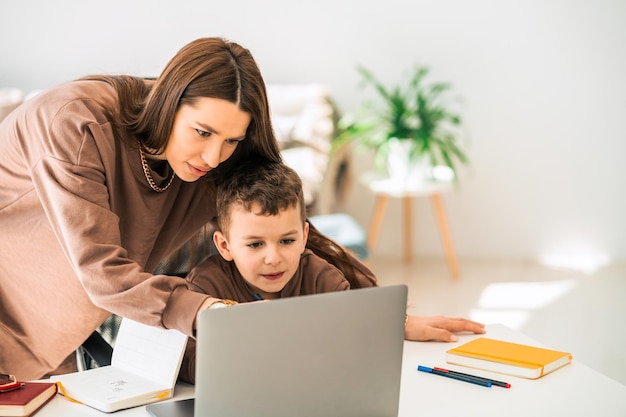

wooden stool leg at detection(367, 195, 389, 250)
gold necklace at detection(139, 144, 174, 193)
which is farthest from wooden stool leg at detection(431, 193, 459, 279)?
gold necklace at detection(139, 144, 174, 193)

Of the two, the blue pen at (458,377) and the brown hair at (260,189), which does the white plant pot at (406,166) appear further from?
the blue pen at (458,377)

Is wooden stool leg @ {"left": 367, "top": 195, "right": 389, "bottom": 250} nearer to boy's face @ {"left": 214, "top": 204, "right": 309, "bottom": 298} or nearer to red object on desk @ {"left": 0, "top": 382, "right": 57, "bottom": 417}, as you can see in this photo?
boy's face @ {"left": 214, "top": 204, "right": 309, "bottom": 298}

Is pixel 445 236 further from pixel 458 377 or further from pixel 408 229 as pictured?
pixel 458 377

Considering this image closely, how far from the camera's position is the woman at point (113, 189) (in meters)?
1.25

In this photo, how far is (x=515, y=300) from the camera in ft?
12.3

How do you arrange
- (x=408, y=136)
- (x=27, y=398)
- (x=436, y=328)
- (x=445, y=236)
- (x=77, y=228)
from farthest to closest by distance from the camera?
(x=445, y=236) → (x=408, y=136) → (x=436, y=328) → (x=77, y=228) → (x=27, y=398)

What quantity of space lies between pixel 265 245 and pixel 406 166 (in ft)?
9.03

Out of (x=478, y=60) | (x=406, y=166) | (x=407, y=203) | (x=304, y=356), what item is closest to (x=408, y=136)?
(x=406, y=166)

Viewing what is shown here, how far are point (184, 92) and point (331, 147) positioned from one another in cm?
285

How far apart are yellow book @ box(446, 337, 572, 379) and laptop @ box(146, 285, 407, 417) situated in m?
0.26

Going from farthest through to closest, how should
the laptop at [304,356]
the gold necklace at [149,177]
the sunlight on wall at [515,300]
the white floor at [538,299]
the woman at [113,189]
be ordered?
the sunlight on wall at [515,300], the white floor at [538,299], the gold necklace at [149,177], the woman at [113,189], the laptop at [304,356]

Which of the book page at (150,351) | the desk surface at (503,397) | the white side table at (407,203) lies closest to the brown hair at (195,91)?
the book page at (150,351)

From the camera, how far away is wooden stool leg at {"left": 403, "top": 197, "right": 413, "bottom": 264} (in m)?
4.48

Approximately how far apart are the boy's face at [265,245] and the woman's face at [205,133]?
4.3 inches
